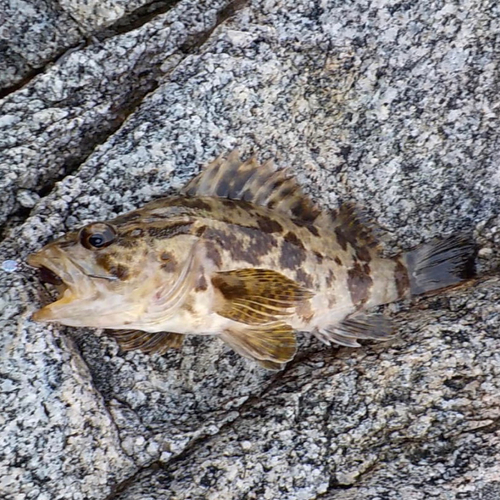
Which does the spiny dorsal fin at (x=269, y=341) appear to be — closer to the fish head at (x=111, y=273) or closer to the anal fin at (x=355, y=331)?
the anal fin at (x=355, y=331)

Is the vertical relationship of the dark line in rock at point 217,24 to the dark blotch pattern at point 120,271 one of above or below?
above

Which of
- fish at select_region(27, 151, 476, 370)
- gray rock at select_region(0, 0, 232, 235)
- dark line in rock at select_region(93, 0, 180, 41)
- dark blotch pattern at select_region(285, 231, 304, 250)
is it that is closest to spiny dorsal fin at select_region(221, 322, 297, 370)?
fish at select_region(27, 151, 476, 370)

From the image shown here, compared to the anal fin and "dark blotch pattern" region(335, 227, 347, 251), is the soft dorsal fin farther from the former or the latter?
the anal fin

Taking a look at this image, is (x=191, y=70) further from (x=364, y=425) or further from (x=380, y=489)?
(x=380, y=489)

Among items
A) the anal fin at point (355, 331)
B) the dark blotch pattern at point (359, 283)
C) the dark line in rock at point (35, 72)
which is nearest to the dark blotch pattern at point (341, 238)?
the dark blotch pattern at point (359, 283)

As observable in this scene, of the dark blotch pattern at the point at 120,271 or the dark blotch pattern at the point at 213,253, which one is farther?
the dark blotch pattern at the point at 213,253

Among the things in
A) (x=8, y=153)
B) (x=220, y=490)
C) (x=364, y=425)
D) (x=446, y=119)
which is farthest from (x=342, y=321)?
(x=8, y=153)

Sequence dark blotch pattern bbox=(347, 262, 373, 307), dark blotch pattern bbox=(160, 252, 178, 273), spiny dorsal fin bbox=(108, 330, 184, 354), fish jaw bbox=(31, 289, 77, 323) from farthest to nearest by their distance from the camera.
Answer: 1. dark blotch pattern bbox=(347, 262, 373, 307)
2. spiny dorsal fin bbox=(108, 330, 184, 354)
3. dark blotch pattern bbox=(160, 252, 178, 273)
4. fish jaw bbox=(31, 289, 77, 323)
